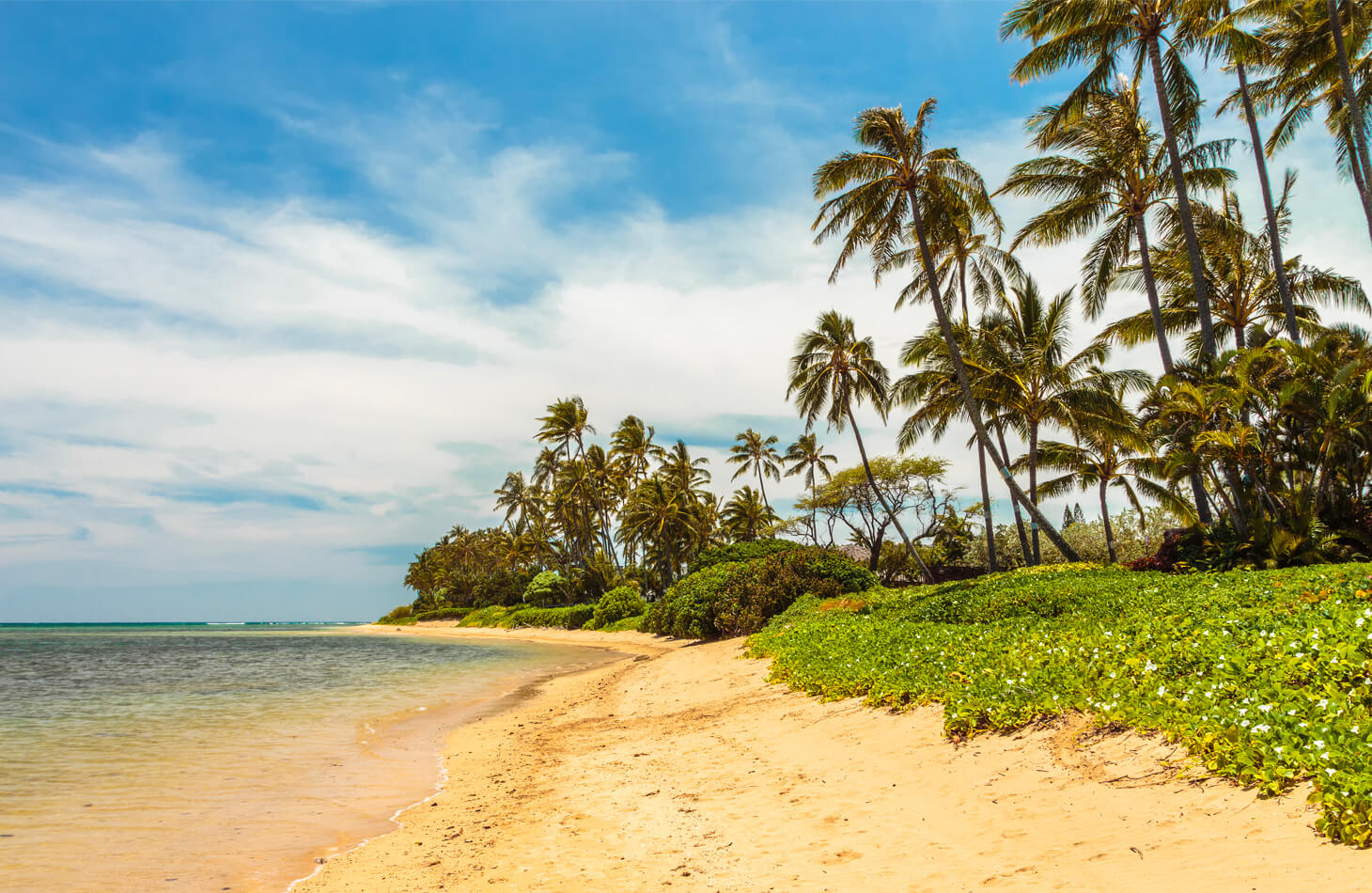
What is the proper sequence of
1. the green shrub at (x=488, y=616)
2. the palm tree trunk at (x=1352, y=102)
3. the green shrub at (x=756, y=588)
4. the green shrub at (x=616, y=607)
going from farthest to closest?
the green shrub at (x=488, y=616) < the green shrub at (x=616, y=607) < the green shrub at (x=756, y=588) < the palm tree trunk at (x=1352, y=102)

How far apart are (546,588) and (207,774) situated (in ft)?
165

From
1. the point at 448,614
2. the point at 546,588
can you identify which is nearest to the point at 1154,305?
the point at 546,588

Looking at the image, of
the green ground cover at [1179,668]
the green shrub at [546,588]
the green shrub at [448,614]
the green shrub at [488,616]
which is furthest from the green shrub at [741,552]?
the green shrub at [448,614]

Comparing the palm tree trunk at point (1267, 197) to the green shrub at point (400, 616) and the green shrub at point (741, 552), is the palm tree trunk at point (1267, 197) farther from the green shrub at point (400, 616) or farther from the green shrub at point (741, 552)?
the green shrub at point (400, 616)

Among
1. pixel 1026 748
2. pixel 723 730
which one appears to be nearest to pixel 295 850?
pixel 723 730

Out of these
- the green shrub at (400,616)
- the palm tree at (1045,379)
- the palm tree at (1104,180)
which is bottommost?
the green shrub at (400,616)

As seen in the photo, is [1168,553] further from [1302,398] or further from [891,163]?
[891,163]

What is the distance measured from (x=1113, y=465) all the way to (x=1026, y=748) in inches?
1193

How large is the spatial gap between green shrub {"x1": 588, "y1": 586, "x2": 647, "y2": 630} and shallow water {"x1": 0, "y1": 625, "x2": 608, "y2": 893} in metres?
21.5

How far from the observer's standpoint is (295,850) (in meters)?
6.62

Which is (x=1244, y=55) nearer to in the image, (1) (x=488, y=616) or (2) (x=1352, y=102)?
(2) (x=1352, y=102)

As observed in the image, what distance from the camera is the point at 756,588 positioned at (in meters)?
24.9

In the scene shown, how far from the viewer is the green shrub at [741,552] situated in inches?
1294

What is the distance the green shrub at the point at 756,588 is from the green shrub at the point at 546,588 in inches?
1278
